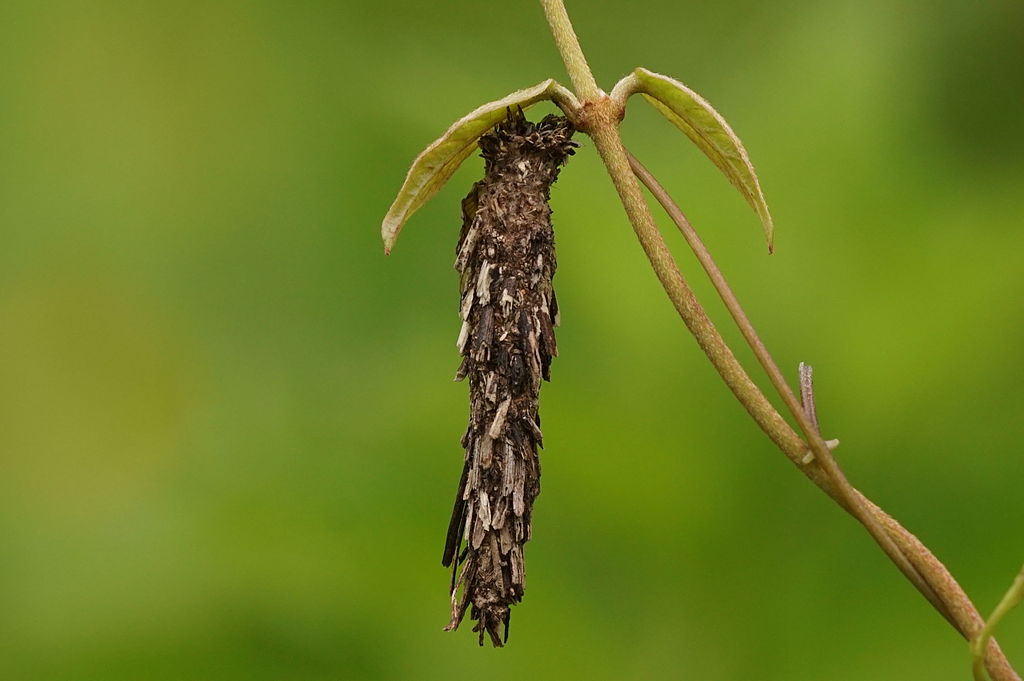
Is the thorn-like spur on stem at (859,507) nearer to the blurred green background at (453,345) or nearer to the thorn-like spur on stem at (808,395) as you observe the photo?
the thorn-like spur on stem at (808,395)

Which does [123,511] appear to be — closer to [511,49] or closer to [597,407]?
[597,407]

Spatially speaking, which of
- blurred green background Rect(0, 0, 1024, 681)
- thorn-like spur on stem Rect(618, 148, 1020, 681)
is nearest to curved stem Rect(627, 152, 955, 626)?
thorn-like spur on stem Rect(618, 148, 1020, 681)

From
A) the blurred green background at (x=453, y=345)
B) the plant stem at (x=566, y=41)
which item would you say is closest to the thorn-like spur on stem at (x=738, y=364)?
the plant stem at (x=566, y=41)

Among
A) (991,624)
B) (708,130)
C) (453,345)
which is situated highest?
(453,345)

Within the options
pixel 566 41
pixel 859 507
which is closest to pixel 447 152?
pixel 566 41

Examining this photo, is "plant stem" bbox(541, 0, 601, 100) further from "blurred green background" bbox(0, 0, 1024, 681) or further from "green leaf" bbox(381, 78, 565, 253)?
"blurred green background" bbox(0, 0, 1024, 681)

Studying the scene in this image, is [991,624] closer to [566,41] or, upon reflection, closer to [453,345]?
[566,41]
